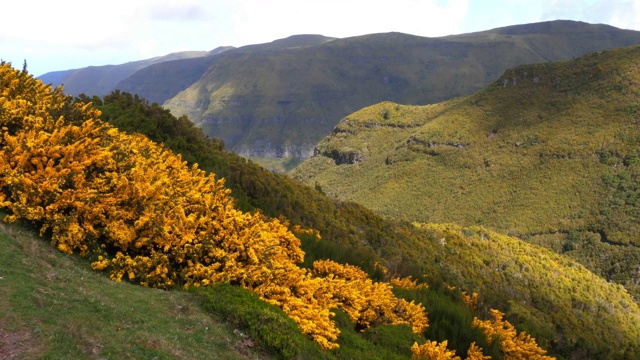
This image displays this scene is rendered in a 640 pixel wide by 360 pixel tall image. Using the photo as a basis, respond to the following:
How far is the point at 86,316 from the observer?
8211 millimetres

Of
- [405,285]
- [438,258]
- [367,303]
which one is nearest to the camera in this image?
[367,303]

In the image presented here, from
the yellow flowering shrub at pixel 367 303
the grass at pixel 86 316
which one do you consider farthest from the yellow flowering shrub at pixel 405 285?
the grass at pixel 86 316

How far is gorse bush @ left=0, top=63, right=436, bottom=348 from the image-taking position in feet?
38.0

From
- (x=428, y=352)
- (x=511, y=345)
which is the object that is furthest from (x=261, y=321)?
(x=511, y=345)

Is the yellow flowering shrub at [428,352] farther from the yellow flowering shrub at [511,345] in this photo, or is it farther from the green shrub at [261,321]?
the yellow flowering shrub at [511,345]

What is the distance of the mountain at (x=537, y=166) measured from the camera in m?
106

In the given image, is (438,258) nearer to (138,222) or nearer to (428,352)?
(428,352)

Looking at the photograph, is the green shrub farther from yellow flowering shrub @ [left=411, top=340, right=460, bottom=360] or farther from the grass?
yellow flowering shrub @ [left=411, top=340, right=460, bottom=360]

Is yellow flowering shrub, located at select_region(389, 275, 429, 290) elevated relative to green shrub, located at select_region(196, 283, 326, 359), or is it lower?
lower

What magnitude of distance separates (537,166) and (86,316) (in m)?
135

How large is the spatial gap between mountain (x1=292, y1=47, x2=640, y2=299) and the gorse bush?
6820 cm

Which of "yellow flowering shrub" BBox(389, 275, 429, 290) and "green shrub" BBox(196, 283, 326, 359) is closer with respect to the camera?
"green shrub" BBox(196, 283, 326, 359)

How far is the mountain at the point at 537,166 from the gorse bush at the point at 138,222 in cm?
6820

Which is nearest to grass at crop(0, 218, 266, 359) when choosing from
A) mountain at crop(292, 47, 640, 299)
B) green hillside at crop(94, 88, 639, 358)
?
green hillside at crop(94, 88, 639, 358)
